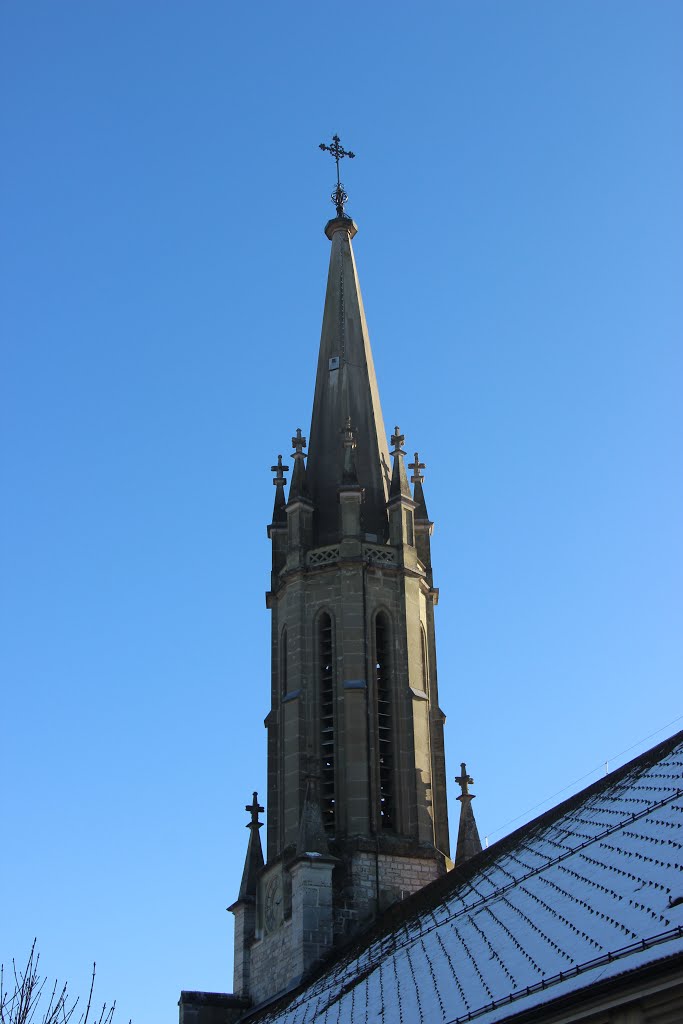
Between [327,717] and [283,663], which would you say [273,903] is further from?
[283,663]

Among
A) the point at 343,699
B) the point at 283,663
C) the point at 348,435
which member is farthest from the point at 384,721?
the point at 348,435

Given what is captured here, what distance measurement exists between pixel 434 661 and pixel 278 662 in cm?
432

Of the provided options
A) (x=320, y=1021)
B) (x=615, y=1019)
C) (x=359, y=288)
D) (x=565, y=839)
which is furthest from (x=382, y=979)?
(x=359, y=288)

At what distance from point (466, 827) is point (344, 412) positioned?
1251cm

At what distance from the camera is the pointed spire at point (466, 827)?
3691 centimetres

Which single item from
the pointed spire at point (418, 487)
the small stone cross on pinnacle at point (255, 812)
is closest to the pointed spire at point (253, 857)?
the small stone cross on pinnacle at point (255, 812)

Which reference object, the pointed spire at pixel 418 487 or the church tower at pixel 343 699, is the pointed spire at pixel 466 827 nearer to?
the church tower at pixel 343 699

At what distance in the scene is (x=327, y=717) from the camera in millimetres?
37594

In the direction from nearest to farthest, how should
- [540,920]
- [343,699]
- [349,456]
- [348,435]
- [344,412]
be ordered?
[540,920] < [343,699] < [349,456] < [348,435] < [344,412]

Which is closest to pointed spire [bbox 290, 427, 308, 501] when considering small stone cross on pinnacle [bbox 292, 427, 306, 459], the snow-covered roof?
small stone cross on pinnacle [bbox 292, 427, 306, 459]

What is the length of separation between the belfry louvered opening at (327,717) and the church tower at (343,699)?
4cm

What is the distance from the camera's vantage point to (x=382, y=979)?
24.6 m

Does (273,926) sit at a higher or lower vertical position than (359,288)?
lower

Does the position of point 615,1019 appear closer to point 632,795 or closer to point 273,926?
point 632,795
